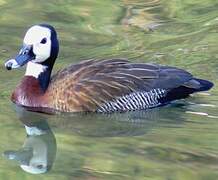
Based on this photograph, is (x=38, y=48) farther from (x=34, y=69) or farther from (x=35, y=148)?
(x=35, y=148)

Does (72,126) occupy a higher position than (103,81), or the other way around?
(103,81)

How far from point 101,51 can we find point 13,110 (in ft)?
8.51

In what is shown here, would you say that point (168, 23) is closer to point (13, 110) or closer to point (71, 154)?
point (13, 110)

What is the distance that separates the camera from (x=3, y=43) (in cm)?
1359

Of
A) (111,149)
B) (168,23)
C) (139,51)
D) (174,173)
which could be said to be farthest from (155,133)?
(168,23)

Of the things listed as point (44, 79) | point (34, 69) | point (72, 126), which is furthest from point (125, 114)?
point (34, 69)

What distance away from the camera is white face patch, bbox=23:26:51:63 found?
1129 centimetres

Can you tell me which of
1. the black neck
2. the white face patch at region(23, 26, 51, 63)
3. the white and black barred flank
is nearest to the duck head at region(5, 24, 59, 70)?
the white face patch at region(23, 26, 51, 63)

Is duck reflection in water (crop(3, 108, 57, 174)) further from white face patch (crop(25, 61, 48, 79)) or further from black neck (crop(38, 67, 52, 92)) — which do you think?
white face patch (crop(25, 61, 48, 79))

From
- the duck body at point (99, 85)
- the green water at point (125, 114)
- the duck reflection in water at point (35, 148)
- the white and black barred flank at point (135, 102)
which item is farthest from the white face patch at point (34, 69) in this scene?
the white and black barred flank at point (135, 102)

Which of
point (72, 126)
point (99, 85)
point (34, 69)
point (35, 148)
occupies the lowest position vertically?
point (35, 148)

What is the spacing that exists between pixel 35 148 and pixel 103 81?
5.32ft

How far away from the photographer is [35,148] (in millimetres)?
9891

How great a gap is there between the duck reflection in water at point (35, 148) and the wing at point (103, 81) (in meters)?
0.38
